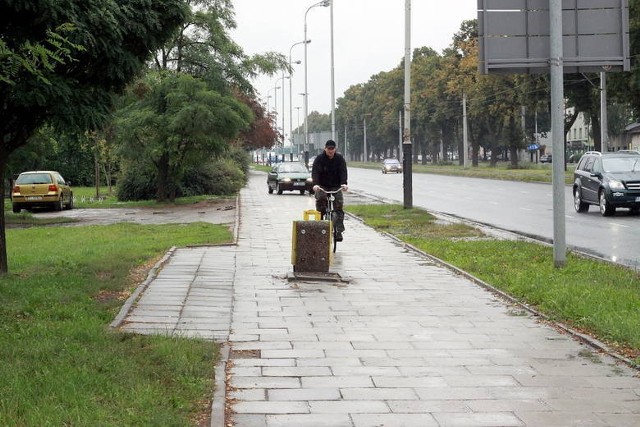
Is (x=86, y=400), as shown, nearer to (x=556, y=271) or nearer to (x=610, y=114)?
(x=556, y=271)

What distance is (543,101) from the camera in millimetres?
57594

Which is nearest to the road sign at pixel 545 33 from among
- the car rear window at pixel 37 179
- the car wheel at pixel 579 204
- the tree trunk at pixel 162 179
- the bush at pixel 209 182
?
the car wheel at pixel 579 204

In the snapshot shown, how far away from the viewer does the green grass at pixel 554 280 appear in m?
8.24

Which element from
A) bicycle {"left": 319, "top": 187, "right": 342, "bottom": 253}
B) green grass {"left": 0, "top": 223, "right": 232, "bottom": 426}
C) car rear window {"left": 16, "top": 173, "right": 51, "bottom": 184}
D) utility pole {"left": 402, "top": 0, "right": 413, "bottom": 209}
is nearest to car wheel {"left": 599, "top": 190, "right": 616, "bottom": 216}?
utility pole {"left": 402, "top": 0, "right": 413, "bottom": 209}

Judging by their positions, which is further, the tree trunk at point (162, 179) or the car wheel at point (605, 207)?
the tree trunk at point (162, 179)

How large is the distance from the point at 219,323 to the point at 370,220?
14.5m

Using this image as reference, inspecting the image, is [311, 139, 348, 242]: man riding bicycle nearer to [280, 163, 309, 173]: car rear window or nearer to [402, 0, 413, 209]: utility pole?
→ [402, 0, 413, 209]: utility pole

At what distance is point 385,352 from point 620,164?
63.2 feet

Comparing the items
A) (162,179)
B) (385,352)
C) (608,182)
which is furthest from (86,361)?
(162,179)

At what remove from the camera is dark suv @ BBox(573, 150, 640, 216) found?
76.5ft

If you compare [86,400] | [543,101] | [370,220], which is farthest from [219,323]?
[543,101]

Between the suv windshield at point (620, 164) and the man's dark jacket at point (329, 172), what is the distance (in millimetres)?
12150

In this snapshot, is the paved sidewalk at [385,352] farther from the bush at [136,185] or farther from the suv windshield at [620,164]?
the bush at [136,185]

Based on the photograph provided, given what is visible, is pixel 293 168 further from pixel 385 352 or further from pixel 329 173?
pixel 385 352
